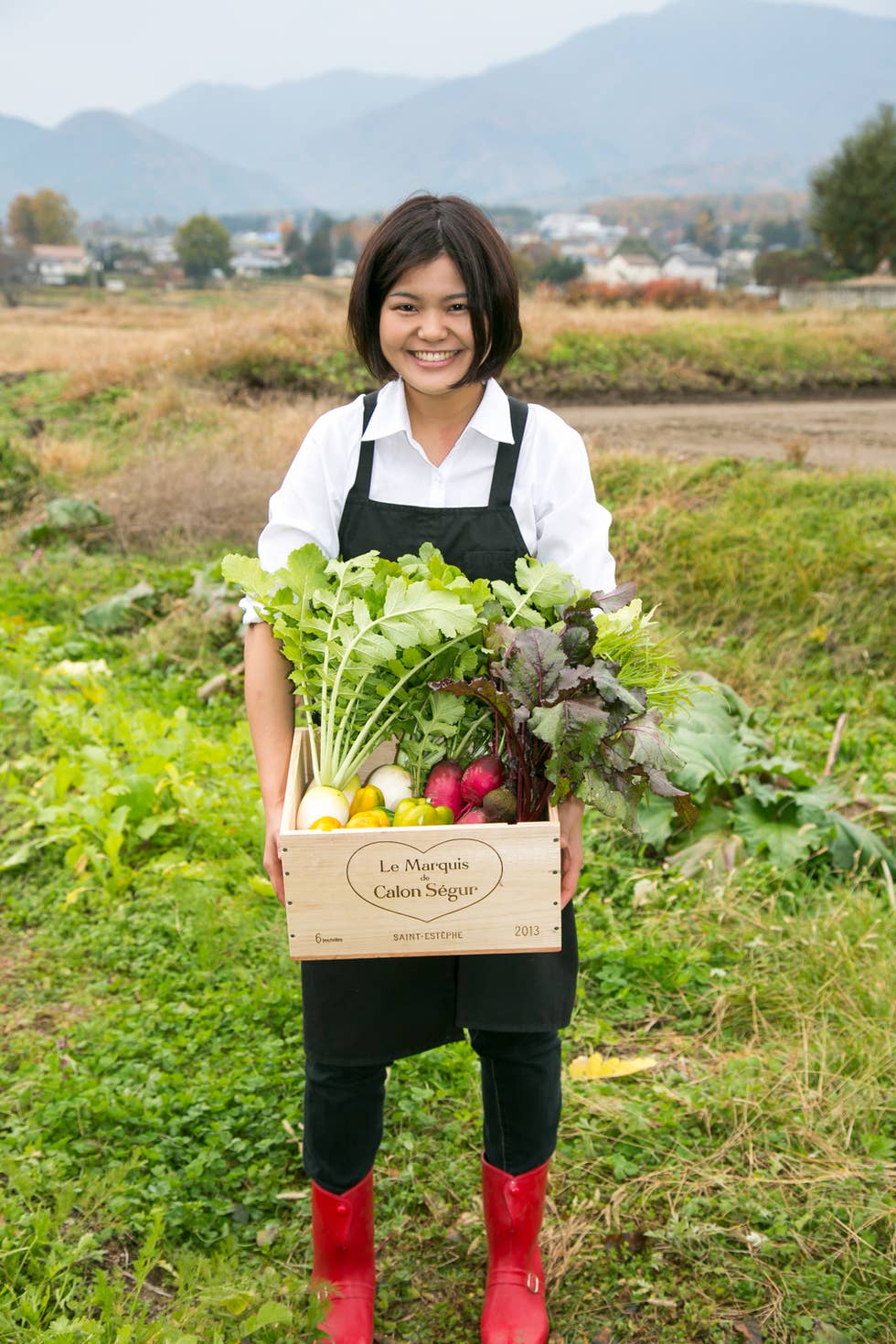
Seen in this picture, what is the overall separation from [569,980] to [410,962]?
1.01 feet

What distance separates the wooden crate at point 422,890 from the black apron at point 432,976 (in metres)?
0.27

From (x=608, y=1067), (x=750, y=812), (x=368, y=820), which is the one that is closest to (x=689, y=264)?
(x=750, y=812)

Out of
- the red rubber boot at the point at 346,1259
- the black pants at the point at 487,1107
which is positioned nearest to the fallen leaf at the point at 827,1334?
the black pants at the point at 487,1107

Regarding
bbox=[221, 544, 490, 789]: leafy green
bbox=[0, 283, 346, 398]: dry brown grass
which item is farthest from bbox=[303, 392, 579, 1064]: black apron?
bbox=[0, 283, 346, 398]: dry brown grass

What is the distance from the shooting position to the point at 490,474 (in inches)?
79.4

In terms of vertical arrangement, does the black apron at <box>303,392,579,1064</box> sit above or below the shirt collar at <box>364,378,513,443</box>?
below

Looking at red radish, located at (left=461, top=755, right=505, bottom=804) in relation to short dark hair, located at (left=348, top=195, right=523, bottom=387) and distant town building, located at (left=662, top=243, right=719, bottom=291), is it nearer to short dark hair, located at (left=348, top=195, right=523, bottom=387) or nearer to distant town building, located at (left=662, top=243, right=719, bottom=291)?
short dark hair, located at (left=348, top=195, right=523, bottom=387)

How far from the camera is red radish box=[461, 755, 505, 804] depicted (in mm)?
1795

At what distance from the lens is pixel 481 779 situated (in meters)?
1.80

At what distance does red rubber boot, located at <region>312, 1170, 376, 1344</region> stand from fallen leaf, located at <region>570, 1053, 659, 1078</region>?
0.89 metres

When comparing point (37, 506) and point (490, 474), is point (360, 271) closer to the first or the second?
point (490, 474)

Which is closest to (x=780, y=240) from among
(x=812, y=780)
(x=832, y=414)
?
(x=832, y=414)

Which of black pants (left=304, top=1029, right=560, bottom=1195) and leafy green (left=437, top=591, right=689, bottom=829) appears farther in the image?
black pants (left=304, top=1029, right=560, bottom=1195)

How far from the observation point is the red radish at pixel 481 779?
179cm
